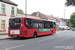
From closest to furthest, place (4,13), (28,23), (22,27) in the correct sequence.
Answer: (22,27) < (28,23) < (4,13)

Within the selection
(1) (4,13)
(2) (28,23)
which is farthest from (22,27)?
(1) (4,13)

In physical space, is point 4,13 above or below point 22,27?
above

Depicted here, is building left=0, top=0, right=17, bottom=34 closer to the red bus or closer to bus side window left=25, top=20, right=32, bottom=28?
the red bus

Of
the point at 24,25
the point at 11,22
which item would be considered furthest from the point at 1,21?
the point at 24,25

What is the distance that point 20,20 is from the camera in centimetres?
1434

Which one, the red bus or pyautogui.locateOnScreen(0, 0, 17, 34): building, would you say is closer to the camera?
the red bus

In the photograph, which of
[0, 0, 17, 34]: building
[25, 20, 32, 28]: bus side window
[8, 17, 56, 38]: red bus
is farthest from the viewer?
[0, 0, 17, 34]: building

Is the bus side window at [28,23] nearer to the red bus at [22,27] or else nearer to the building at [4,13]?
the red bus at [22,27]

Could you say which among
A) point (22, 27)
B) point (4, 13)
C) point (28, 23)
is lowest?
point (22, 27)

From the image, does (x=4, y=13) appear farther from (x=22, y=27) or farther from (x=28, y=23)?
(x=22, y=27)

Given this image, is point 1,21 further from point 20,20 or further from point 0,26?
point 20,20

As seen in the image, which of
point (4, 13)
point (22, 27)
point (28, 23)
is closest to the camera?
point (22, 27)

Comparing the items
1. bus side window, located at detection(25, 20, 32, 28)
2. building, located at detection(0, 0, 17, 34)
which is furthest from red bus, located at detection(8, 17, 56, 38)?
building, located at detection(0, 0, 17, 34)

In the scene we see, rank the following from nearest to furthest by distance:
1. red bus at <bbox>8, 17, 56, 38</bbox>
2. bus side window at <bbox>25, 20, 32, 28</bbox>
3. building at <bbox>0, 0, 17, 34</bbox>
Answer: red bus at <bbox>8, 17, 56, 38</bbox>, bus side window at <bbox>25, 20, 32, 28</bbox>, building at <bbox>0, 0, 17, 34</bbox>
